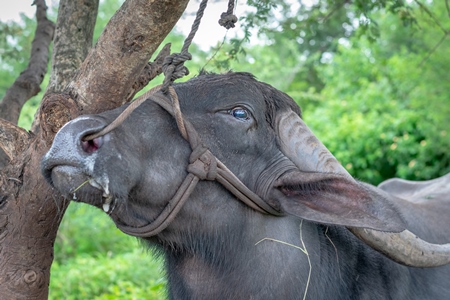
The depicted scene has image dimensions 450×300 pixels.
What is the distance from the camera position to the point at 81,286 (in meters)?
7.48

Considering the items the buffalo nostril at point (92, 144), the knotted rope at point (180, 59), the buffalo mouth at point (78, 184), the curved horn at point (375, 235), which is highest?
the knotted rope at point (180, 59)

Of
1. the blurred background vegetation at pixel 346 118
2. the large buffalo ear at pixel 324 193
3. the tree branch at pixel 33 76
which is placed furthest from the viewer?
the blurred background vegetation at pixel 346 118

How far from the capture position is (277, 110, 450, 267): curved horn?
9.59 ft

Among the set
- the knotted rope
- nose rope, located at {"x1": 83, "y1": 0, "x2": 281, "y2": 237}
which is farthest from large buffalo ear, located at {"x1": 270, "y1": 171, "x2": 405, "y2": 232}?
the knotted rope

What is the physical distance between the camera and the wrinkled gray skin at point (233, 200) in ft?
8.21

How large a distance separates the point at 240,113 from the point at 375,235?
0.89 metres

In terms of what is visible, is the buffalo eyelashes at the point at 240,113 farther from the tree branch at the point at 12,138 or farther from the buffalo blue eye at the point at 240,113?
the tree branch at the point at 12,138

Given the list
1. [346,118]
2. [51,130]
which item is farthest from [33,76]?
[346,118]

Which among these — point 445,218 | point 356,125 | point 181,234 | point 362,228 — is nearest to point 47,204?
point 181,234

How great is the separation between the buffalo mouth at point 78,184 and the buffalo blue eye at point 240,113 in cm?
75

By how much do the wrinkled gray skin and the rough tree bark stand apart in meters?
0.30

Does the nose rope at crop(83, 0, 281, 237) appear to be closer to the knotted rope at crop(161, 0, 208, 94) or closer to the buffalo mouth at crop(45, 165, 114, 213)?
the knotted rope at crop(161, 0, 208, 94)

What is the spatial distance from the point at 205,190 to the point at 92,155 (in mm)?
598

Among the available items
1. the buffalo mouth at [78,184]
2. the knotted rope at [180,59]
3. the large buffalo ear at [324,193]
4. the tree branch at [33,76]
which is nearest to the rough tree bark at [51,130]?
the knotted rope at [180,59]
